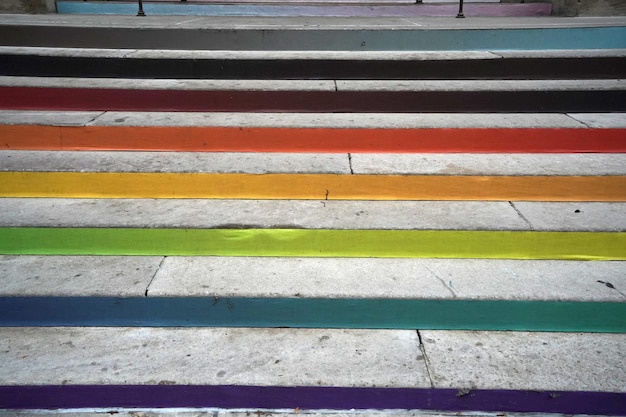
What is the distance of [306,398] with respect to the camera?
7.80ft

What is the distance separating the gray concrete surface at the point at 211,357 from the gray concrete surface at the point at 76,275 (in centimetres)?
24

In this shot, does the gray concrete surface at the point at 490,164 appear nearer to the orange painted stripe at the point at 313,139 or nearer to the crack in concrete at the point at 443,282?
the orange painted stripe at the point at 313,139

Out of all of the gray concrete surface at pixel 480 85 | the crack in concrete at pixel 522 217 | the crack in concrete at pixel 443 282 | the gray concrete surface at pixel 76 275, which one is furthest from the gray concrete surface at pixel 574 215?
the gray concrete surface at pixel 76 275

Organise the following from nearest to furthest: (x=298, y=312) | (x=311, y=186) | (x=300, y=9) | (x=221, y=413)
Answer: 1. (x=221, y=413)
2. (x=298, y=312)
3. (x=311, y=186)
4. (x=300, y=9)

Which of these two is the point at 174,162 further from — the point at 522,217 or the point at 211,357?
the point at 522,217

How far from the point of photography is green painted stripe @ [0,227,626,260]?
3.52 m

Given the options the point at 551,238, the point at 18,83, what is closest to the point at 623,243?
the point at 551,238

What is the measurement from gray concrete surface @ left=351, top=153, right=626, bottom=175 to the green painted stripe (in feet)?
3.49

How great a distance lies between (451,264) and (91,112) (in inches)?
172

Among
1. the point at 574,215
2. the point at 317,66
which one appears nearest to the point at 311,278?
the point at 574,215

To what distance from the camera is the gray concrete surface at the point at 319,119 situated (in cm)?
552

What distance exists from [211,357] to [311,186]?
2064 mm

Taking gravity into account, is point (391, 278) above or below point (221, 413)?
above

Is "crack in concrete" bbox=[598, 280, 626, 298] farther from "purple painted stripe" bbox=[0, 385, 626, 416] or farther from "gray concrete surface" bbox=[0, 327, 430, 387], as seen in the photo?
"gray concrete surface" bbox=[0, 327, 430, 387]
